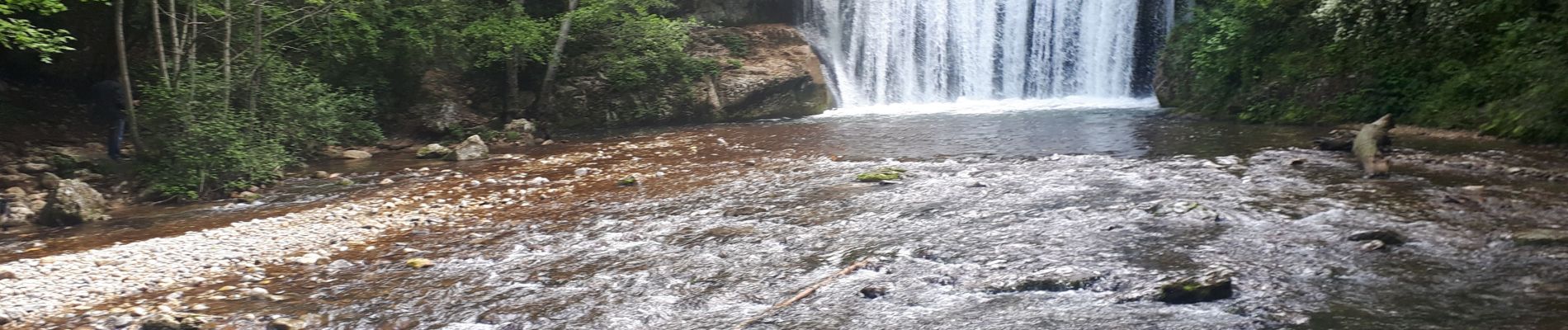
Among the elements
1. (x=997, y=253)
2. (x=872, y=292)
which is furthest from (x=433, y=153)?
(x=872, y=292)

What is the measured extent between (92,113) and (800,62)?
→ 13.8 metres

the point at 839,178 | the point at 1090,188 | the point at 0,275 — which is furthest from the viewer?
the point at 839,178

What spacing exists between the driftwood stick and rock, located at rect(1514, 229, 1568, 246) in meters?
4.39

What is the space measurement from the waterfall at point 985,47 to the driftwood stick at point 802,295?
16.0 metres

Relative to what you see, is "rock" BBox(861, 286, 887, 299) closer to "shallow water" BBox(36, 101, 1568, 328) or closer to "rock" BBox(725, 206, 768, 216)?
"shallow water" BBox(36, 101, 1568, 328)

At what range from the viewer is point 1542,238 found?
6.33 metres

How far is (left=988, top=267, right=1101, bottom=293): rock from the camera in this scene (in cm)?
615

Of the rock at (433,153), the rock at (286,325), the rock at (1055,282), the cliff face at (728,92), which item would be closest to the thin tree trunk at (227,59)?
the rock at (433,153)

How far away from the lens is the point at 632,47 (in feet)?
65.9

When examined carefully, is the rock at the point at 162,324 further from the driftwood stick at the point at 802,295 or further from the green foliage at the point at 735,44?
the green foliage at the point at 735,44

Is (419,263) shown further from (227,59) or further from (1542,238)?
(1542,238)

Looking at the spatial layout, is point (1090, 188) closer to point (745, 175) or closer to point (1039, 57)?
point (745, 175)

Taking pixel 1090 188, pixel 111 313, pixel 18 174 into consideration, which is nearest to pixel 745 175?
pixel 1090 188

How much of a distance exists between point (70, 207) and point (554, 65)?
34.6 feet
